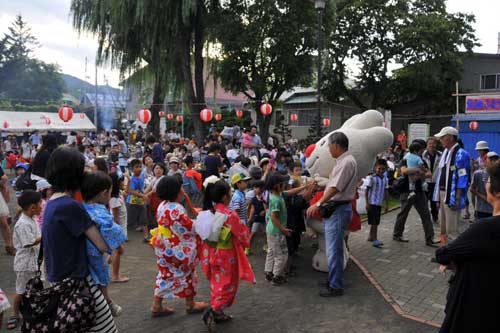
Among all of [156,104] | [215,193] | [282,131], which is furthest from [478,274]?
[282,131]

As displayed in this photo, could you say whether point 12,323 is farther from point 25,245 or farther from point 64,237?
point 64,237

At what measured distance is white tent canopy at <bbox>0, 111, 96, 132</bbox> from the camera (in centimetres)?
2310

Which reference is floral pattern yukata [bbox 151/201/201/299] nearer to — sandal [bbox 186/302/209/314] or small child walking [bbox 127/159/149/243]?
sandal [bbox 186/302/209/314]

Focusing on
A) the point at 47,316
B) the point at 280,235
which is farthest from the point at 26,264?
the point at 280,235

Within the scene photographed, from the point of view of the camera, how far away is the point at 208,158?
8039mm

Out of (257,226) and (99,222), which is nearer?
(99,222)

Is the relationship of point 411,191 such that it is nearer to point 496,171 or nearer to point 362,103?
point 496,171

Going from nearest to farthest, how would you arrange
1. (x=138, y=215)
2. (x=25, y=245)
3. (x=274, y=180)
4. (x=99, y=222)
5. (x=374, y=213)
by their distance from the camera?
(x=99, y=222), (x=25, y=245), (x=274, y=180), (x=374, y=213), (x=138, y=215)

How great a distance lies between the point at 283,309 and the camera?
4086 mm

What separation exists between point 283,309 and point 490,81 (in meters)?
25.7

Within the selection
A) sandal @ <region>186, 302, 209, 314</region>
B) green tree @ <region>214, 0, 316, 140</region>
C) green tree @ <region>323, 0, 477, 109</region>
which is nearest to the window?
green tree @ <region>323, 0, 477, 109</region>

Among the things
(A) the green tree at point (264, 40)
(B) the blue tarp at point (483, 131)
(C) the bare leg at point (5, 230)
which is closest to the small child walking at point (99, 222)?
(C) the bare leg at point (5, 230)

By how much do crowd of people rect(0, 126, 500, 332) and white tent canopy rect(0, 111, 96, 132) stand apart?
19.6 meters

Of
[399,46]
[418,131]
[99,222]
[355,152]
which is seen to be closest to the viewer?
[99,222]
